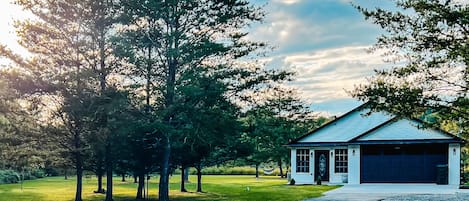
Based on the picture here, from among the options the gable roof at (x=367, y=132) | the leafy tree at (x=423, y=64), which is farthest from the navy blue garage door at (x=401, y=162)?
the leafy tree at (x=423, y=64)

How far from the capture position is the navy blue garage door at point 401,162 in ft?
103

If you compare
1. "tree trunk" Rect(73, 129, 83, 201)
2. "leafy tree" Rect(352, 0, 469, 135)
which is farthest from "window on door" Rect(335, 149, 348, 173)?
"leafy tree" Rect(352, 0, 469, 135)

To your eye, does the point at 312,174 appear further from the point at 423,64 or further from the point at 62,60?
the point at 423,64

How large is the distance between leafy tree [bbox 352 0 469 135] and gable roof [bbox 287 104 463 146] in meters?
13.4

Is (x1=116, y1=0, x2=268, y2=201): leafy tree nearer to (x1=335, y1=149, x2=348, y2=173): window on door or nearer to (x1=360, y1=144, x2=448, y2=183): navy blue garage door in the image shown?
(x1=360, y1=144, x2=448, y2=183): navy blue garage door

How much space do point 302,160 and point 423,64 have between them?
18824mm

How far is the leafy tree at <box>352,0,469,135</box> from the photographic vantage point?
1652 cm

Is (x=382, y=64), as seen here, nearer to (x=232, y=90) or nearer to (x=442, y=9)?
(x=442, y=9)

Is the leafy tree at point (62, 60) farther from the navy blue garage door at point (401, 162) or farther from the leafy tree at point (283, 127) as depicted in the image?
the leafy tree at point (283, 127)

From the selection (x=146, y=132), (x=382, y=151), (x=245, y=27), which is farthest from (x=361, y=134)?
(x=146, y=132)

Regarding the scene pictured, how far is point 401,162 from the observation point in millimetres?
31938

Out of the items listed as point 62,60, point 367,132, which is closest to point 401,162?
point 367,132

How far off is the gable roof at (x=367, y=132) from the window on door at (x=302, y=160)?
58 cm

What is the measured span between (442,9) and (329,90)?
18.2 m
